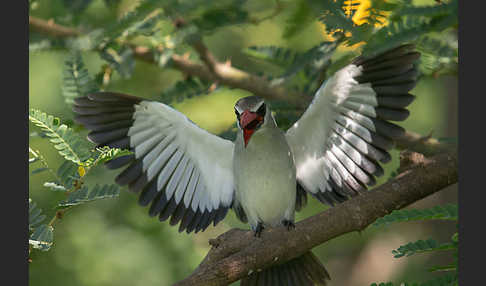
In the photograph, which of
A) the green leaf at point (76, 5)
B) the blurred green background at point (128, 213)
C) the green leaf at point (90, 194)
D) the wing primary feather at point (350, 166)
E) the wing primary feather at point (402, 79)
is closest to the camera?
the green leaf at point (90, 194)

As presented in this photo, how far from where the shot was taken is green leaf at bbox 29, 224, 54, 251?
8.41 feet

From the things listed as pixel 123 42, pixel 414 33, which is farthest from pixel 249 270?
pixel 123 42

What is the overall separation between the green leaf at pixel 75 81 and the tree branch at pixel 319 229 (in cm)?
142

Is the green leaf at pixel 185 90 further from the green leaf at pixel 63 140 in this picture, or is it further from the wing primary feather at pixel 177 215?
the green leaf at pixel 63 140

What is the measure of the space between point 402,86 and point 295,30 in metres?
1.11

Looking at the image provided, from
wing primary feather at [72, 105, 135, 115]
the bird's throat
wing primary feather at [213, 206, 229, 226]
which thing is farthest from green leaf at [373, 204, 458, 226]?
wing primary feather at [72, 105, 135, 115]

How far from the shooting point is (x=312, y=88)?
4766 mm

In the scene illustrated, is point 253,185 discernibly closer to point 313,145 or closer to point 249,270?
point 313,145

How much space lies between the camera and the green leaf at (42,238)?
101 inches

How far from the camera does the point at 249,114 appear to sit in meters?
3.66

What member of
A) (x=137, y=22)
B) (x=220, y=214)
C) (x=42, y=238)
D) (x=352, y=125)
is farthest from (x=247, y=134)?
(x=42, y=238)

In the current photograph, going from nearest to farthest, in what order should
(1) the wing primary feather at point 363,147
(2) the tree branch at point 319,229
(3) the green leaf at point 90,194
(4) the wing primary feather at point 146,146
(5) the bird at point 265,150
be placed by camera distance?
1. (3) the green leaf at point 90,194
2. (2) the tree branch at point 319,229
3. (5) the bird at point 265,150
4. (1) the wing primary feather at point 363,147
5. (4) the wing primary feather at point 146,146

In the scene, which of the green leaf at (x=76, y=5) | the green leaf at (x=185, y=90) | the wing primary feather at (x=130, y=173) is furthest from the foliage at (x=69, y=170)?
the green leaf at (x=76, y=5)

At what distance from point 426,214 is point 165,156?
198 cm
